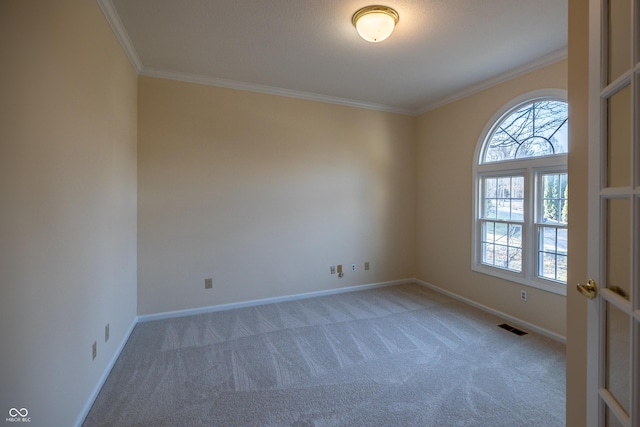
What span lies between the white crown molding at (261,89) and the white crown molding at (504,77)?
615mm

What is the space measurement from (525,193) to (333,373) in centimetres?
279

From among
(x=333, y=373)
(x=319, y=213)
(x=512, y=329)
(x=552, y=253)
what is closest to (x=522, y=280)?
(x=552, y=253)

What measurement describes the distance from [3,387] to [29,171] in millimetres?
901

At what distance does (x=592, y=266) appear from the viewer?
3.34 ft

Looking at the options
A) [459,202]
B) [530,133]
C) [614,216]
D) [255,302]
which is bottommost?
[255,302]

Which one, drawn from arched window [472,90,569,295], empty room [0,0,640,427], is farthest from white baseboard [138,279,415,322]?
arched window [472,90,569,295]

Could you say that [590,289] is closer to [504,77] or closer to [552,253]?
[552,253]

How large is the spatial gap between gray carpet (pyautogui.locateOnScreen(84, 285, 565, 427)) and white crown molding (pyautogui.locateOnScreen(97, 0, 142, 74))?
2801mm

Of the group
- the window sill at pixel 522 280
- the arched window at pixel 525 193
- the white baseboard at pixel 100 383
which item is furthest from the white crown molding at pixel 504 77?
the white baseboard at pixel 100 383

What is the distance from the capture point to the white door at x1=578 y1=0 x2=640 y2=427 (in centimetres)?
81

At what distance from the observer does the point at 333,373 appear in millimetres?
2207

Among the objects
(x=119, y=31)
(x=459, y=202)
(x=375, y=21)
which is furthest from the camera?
(x=459, y=202)

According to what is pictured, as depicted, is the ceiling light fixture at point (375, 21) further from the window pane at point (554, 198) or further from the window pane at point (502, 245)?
the window pane at point (502, 245)

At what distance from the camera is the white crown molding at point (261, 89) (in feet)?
10.4
